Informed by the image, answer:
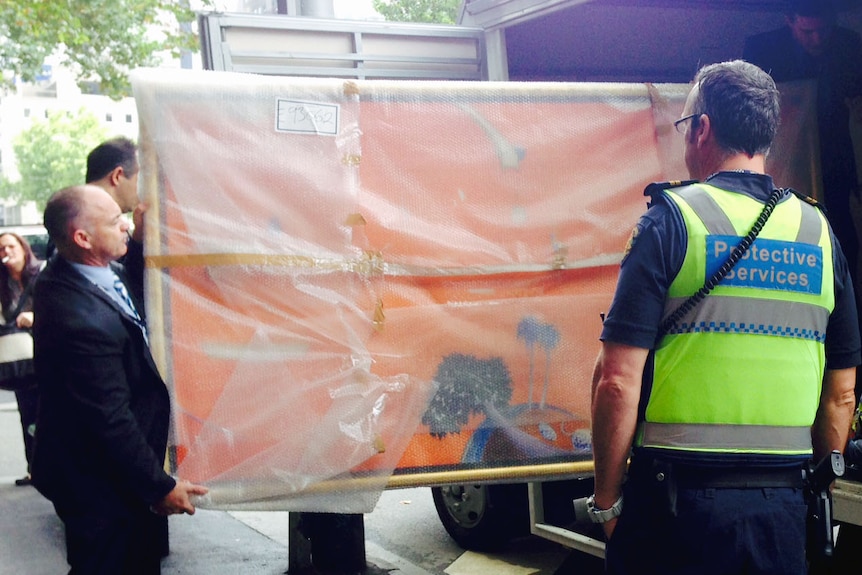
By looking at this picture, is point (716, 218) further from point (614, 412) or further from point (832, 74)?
point (832, 74)

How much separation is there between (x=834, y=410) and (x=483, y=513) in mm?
3035

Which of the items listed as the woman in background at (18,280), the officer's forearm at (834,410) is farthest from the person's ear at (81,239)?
the woman in background at (18,280)

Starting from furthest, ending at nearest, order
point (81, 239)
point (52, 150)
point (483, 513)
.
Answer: point (52, 150), point (483, 513), point (81, 239)

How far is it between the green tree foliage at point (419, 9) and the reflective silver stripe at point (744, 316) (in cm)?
1643

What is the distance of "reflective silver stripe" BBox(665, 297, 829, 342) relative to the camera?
7.82 feet

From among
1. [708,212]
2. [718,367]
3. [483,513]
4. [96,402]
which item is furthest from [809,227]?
[483,513]

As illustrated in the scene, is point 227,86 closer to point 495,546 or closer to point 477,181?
point 477,181

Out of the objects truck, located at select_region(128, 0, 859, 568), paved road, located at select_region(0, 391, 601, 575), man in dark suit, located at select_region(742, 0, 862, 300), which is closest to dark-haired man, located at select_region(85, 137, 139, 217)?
truck, located at select_region(128, 0, 859, 568)

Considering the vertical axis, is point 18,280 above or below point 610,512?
above

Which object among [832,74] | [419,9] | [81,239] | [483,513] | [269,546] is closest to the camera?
[81,239]

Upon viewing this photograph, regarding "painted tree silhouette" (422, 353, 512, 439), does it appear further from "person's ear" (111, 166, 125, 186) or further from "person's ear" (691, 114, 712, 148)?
"person's ear" (111, 166, 125, 186)

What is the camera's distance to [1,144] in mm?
68938

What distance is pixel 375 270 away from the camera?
329 cm

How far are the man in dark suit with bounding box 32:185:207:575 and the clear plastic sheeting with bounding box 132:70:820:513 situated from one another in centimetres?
10
